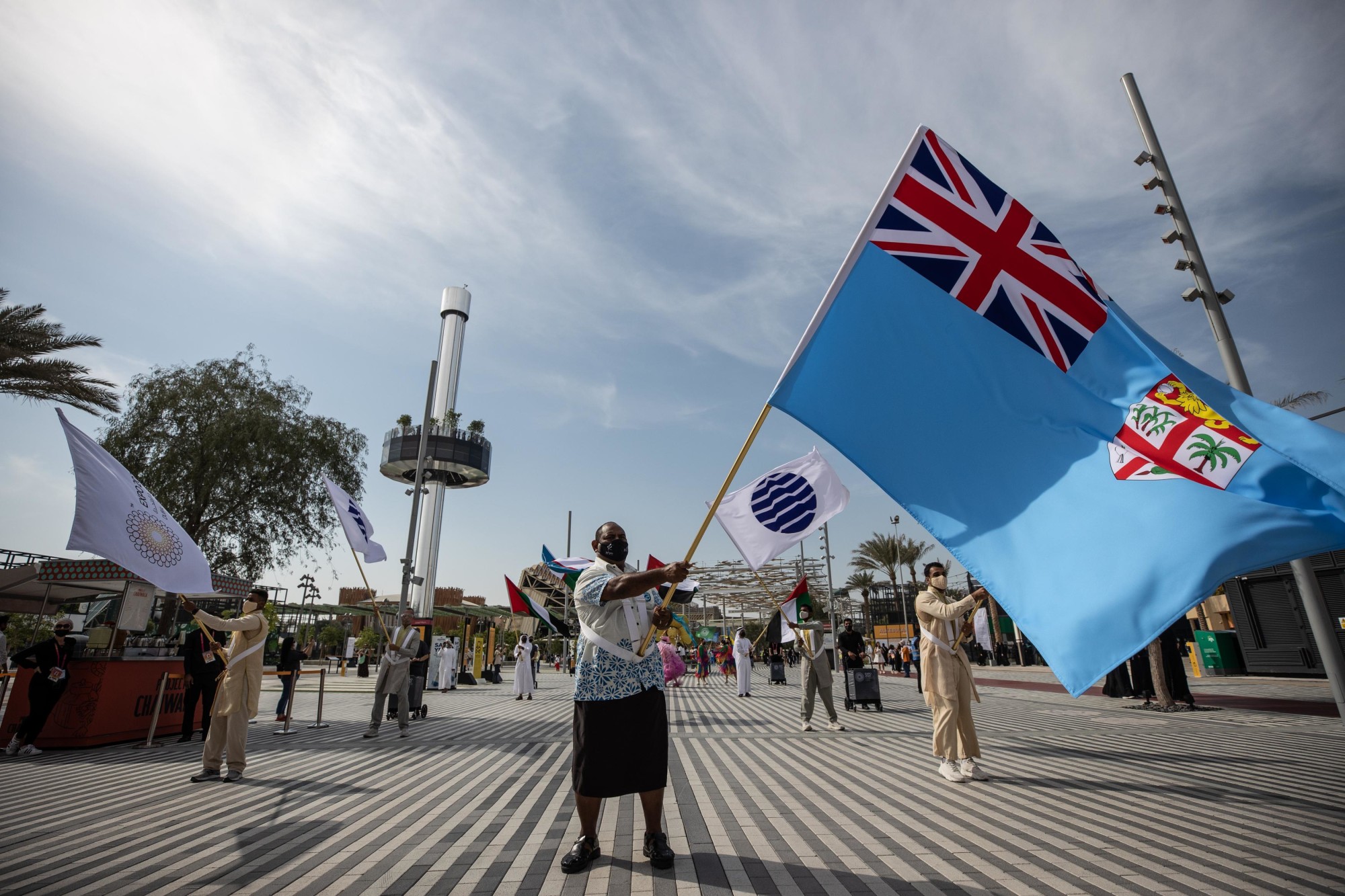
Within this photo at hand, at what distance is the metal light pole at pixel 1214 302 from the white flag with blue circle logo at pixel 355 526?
1164 centimetres

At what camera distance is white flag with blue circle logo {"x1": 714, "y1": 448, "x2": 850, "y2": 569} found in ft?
32.2

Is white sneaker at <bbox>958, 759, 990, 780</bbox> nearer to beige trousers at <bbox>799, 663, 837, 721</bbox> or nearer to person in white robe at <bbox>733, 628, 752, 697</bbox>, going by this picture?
beige trousers at <bbox>799, 663, 837, 721</bbox>

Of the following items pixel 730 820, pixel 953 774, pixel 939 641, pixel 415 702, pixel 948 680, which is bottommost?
pixel 730 820

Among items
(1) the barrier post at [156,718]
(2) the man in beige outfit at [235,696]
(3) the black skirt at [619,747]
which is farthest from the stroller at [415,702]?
(3) the black skirt at [619,747]

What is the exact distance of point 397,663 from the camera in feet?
34.8

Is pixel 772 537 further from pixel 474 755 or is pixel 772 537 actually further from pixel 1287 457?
pixel 1287 457

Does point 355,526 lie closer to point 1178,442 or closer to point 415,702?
point 415,702

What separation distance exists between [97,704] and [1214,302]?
1488 centimetres

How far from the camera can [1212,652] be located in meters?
20.9

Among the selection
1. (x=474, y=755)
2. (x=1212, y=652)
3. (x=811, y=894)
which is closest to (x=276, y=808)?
(x=474, y=755)

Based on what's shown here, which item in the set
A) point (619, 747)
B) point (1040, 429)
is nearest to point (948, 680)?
point (1040, 429)

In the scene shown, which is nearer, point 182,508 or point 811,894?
point 811,894

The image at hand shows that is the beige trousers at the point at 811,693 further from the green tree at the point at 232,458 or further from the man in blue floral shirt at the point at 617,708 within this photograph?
the green tree at the point at 232,458

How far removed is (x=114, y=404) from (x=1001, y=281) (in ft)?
61.9
